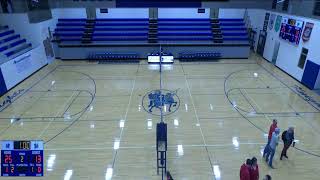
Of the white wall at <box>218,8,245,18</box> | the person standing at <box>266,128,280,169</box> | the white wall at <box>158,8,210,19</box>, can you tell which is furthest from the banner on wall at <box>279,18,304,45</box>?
the person standing at <box>266,128,280,169</box>

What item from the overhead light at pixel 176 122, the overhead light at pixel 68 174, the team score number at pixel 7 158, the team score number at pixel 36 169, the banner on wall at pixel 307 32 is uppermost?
the banner on wall at pixel 307 32

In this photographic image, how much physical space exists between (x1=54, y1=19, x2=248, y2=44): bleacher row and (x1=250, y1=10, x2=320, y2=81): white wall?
226 centimetres

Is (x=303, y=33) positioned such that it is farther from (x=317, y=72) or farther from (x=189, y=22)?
(x=189, y=22)

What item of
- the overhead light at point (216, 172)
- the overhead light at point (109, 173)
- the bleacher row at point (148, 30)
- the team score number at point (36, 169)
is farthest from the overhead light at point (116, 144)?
the bleacher row at point (148, 30)

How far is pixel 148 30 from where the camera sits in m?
22.4

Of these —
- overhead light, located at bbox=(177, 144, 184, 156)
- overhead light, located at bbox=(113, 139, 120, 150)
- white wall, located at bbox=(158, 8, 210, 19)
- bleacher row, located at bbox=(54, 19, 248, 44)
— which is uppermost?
white wall, located at bbox=(158, 8, 210, 19)

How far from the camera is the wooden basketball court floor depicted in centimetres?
866

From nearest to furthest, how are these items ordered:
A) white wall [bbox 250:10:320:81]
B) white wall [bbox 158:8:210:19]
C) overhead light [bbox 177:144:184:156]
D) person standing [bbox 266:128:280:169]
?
1. person standing [bbox 266:128:280:169]
2. overhead light [bbox 177:144:184:156]
3. white wall [bbox 250:10:320:81]
4. white wall [bbox 158:8:210:19]

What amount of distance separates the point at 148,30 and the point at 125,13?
9.59 ft

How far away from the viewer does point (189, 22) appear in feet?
75.9

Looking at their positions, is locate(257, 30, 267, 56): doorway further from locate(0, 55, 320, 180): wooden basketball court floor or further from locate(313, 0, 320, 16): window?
locate(0, 55, 320, 180): wooden basketball court floor

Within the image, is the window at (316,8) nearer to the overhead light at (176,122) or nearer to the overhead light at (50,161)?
the overhead light at (176,122)
